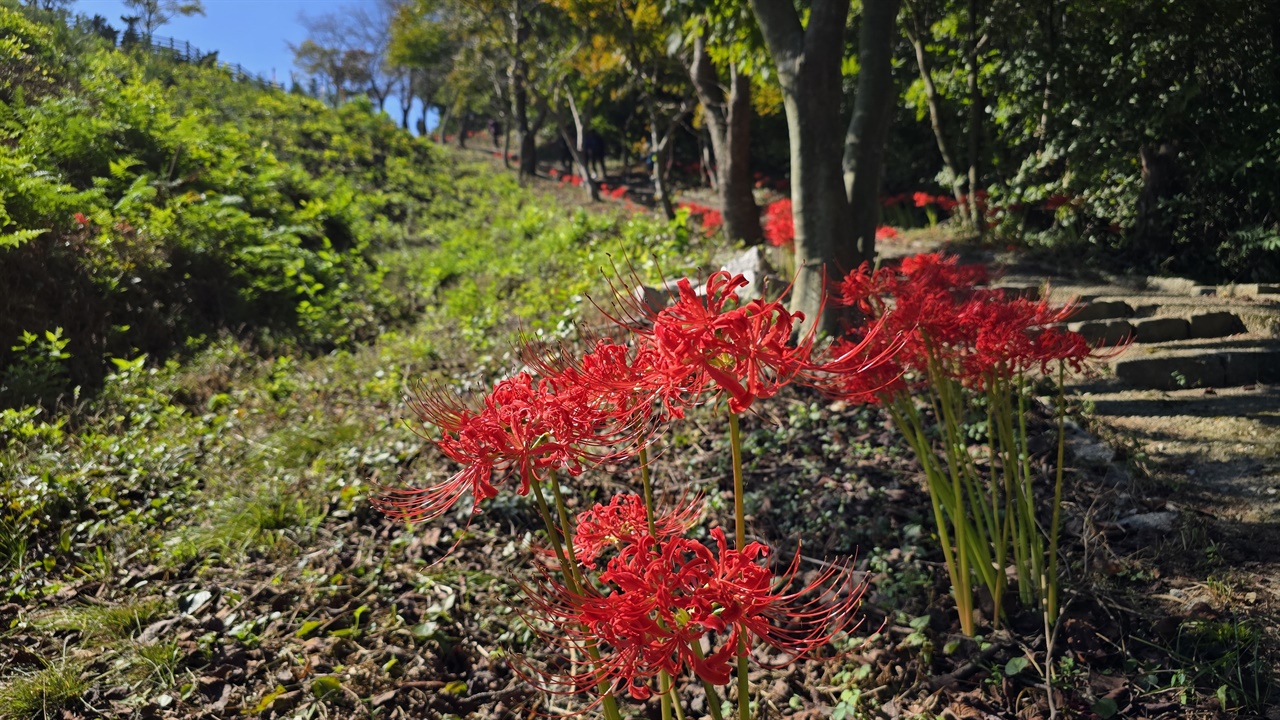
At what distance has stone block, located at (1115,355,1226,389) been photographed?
158 inches

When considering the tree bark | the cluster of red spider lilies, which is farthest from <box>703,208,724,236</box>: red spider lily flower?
the tree bark

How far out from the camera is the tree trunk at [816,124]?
13.4 ft

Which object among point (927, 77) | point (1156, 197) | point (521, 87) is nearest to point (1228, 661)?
point (1156, 197)

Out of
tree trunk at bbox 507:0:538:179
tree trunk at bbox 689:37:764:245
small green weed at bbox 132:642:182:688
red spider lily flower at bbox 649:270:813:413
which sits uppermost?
tree trunk at bbox 507:0:538:179

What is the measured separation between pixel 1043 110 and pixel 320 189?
870 centimetres

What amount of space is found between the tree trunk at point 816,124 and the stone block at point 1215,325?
258cm

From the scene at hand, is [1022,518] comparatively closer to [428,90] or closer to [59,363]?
[59,363]

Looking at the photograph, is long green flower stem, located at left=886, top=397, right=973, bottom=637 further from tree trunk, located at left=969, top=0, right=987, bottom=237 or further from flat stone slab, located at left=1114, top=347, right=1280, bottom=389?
tree trunk, located at left=969, top=0, right=987, bottom=237

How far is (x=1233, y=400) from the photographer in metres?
3.78

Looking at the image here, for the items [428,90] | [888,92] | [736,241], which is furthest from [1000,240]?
[428,90]

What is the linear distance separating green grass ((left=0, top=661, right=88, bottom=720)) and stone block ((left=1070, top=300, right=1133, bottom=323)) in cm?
594

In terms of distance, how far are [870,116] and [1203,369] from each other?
97.6 inches

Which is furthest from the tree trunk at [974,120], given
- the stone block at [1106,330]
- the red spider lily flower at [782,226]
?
the stone block at [1106,330]

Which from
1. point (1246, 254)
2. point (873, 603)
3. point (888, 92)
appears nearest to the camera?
point (873, 603)
